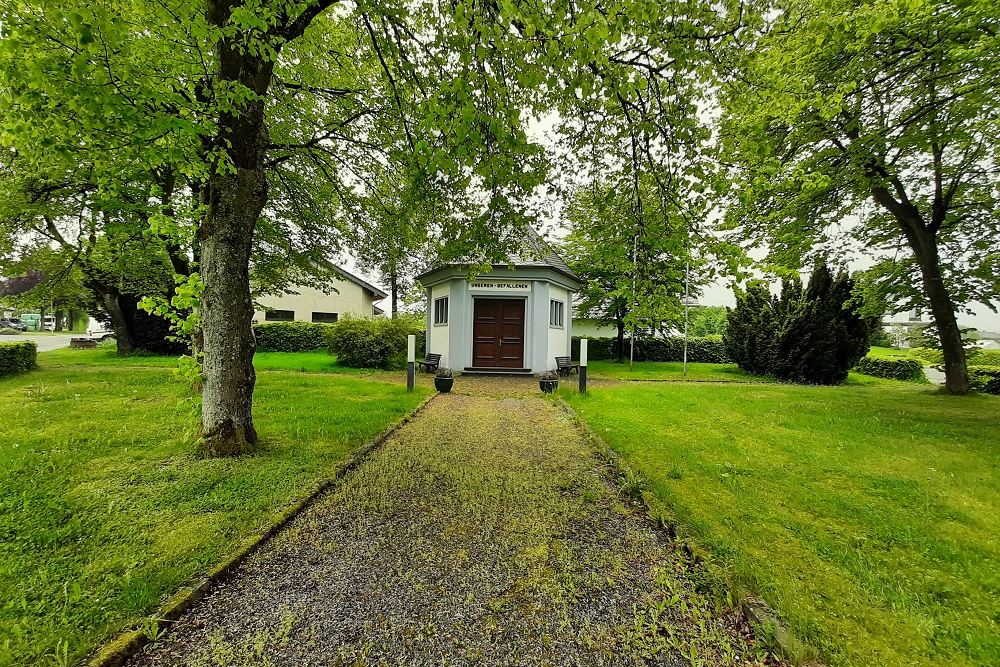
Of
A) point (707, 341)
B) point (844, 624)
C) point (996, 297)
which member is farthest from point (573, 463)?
point (707, 341)

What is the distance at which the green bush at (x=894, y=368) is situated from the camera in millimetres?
16016

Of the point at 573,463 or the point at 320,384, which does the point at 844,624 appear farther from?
the point at 320,384

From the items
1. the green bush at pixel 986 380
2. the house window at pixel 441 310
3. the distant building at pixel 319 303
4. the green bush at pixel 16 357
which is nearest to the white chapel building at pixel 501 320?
the house window at pixel 441 310

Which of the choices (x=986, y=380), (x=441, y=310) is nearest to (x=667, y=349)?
(x=986, y=380)

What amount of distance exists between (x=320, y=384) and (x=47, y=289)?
30.3ft

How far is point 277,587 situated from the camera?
7.91 feet

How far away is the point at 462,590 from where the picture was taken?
7.83ft

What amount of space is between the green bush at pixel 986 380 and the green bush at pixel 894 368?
→ 4.17 meters

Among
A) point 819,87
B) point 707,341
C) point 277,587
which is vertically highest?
point 819,87

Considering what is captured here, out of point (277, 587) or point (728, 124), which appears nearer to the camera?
point (277, 587)

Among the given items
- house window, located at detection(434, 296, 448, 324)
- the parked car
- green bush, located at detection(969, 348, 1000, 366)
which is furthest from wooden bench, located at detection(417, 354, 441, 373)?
the parked car

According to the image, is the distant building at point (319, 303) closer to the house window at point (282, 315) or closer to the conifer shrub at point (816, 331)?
the house window at point (282, 315)

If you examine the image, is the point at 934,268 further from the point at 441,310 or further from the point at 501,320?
the point at 441,310

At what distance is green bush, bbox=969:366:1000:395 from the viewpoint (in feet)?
38.5
